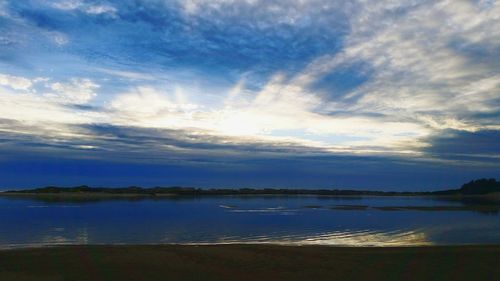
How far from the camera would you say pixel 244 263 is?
762 inches

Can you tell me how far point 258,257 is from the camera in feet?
68.3

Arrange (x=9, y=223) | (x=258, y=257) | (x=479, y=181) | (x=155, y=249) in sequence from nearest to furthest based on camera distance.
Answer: (x=258, y=257) → (x=155, y=249) → (x=9, y=223) → (x=479, y=181)

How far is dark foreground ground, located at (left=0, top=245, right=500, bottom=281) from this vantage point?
16.9 metres

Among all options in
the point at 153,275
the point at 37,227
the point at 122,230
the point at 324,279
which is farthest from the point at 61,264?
the point at 37,227

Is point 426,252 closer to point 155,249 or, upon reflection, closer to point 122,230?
point 155,249

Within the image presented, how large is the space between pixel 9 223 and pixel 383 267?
113ft

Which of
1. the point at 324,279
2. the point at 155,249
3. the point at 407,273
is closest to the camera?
the point at 324,279

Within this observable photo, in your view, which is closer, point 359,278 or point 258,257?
point 359,278

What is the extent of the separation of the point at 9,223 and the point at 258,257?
95.1 ft

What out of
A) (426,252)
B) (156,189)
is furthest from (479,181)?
(426,252)

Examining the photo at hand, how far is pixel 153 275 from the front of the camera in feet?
55.5

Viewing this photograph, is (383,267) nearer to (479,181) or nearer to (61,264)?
(61,264)

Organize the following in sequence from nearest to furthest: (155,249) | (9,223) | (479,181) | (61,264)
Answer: (61,264) → (155,249) → (9,223) → (479,181)

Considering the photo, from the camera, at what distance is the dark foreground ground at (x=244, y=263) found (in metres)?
16.9
